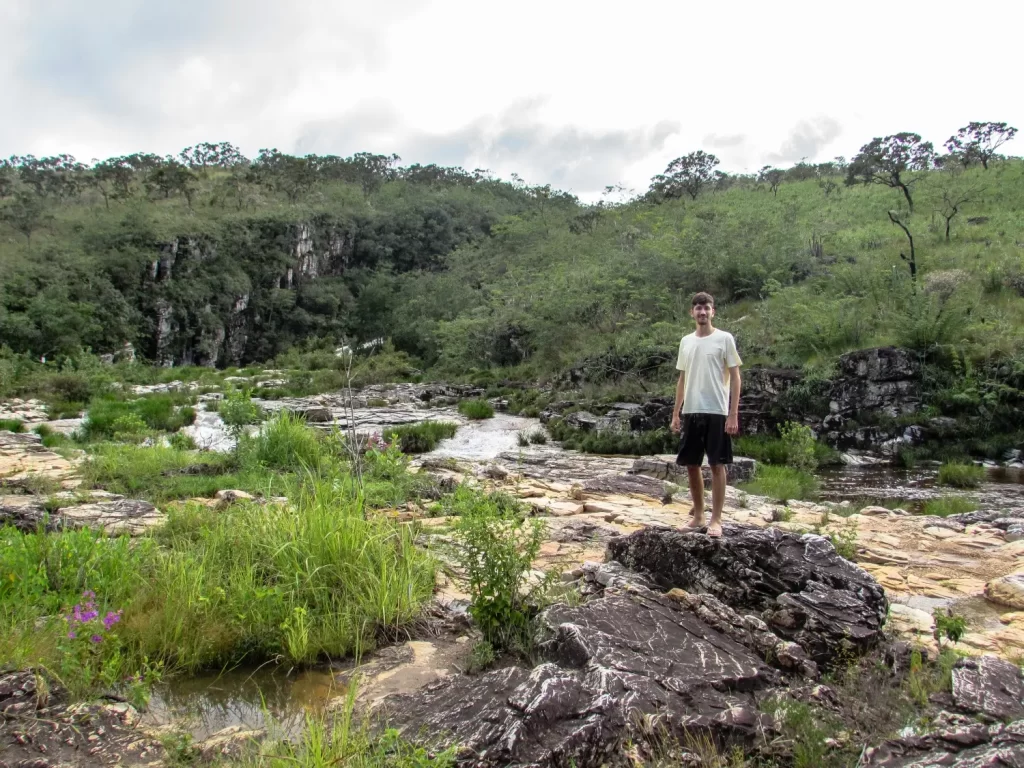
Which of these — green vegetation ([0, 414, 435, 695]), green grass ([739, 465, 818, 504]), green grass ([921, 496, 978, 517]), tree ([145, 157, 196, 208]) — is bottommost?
green grass ([921, 496, 978, 517])

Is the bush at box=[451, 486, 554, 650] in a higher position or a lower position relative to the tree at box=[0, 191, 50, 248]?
lower

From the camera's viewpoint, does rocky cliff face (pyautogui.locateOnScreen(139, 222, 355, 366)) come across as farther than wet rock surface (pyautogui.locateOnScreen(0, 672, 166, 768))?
Yes

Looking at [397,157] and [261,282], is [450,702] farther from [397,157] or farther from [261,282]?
[397,157]

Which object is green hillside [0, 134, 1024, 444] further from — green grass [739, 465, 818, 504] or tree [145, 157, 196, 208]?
green grass [739, 465, 818, 504]

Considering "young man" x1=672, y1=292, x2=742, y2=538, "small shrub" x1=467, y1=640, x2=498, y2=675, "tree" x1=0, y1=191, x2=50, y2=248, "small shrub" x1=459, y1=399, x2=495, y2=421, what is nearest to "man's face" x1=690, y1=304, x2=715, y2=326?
"young man" x1=672, y1=292, x2=742, y2=538

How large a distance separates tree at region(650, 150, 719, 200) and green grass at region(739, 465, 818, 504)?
33106mm

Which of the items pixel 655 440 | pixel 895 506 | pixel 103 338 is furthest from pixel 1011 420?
pixel 103 338

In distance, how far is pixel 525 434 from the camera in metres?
14.4

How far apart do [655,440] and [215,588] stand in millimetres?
10526

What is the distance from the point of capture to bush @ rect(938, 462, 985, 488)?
9.59m

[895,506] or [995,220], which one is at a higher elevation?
[995,220]

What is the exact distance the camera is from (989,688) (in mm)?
2342

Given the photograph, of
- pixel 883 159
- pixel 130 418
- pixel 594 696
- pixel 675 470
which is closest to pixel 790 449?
pixel 675 470

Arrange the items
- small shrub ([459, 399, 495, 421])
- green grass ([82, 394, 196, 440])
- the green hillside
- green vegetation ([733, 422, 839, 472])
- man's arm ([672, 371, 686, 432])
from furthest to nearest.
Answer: small shrub ([459, 399, 495, 421]) → the green hillside → green grass ([82, 394, 196, 440]) → green vegetation ([733, 422, 839, 472]) → man's arm ([672, 371, 686, 432])
